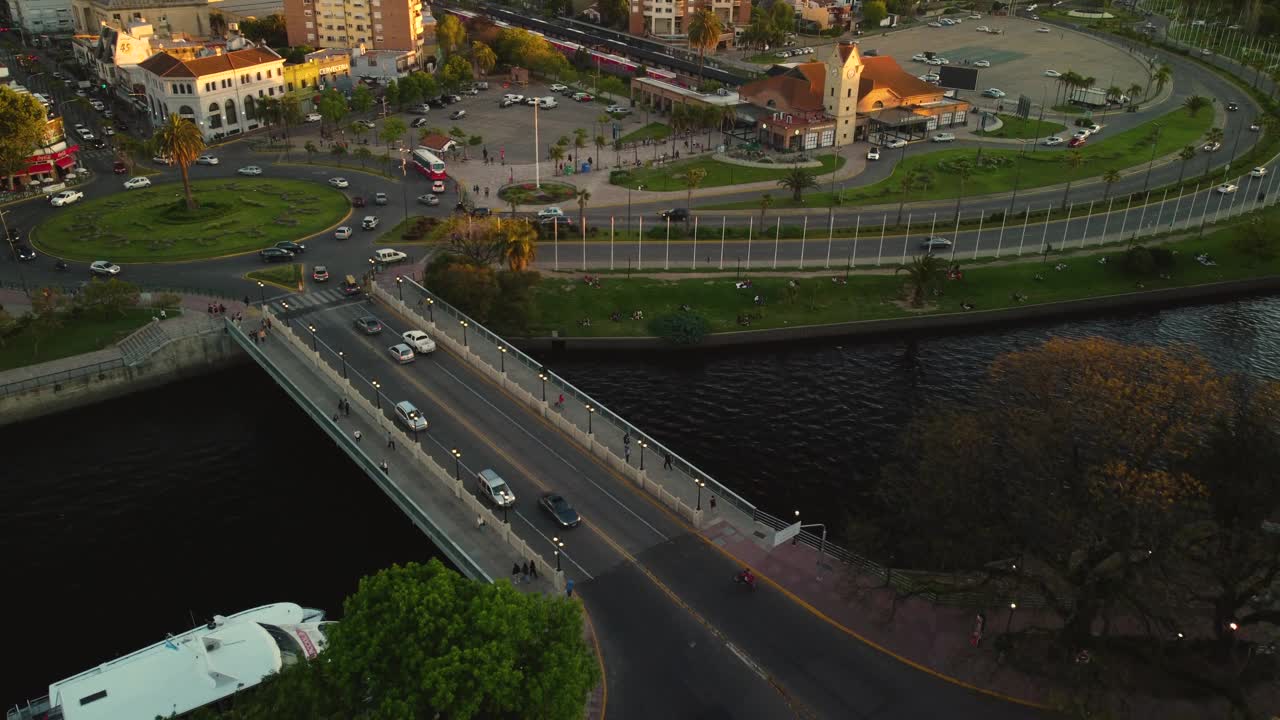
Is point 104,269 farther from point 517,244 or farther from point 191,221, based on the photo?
point 517,244

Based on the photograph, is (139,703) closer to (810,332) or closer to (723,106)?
(810,332)

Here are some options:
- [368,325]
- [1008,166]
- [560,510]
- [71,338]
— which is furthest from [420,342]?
[1008,166]

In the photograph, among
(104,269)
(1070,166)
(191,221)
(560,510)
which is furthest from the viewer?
(1070,166)

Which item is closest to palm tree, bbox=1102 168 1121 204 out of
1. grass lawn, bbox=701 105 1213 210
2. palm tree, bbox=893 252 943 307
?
grass lawn, bbox=701 105 1213 210

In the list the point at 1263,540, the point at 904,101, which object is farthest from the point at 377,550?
the point at 904,101

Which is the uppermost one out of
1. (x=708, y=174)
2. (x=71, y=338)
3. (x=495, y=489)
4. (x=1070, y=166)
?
(x=1070, y=166)

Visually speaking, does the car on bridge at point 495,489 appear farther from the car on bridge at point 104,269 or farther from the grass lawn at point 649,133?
the grass lawn at point 649,133

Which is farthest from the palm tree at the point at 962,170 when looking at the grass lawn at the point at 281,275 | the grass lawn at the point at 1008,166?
the grass lawn at the point at 281,275

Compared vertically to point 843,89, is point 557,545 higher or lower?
lower
